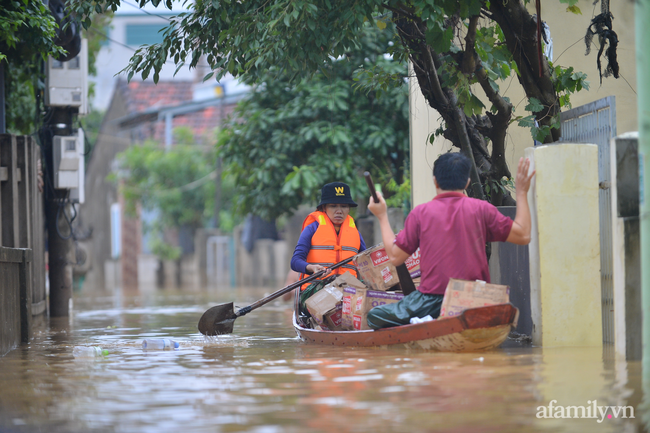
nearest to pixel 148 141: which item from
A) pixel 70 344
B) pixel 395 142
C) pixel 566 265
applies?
pixel 395 142

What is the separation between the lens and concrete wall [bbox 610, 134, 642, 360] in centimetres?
664

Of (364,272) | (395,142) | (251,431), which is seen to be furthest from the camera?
(395,142)

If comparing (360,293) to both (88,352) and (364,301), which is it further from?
(88,352)

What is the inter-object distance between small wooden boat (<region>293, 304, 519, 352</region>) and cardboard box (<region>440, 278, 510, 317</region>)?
131 mm

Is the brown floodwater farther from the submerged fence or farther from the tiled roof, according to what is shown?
the tiled roof

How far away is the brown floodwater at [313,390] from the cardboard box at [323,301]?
0.40 m

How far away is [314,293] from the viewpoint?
9.07 m

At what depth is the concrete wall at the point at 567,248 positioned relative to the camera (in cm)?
746

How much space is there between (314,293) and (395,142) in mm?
8339

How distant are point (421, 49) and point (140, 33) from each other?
52.7 metres

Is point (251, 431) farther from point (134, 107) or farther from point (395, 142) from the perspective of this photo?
point (134, 107)

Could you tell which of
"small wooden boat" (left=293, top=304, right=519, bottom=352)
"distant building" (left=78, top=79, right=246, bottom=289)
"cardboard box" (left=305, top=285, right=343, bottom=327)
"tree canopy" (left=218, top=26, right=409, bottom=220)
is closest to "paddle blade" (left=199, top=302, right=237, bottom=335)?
"cardboard box" (left=305, top=285, right=343, bottom=327)

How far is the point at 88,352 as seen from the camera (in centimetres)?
848

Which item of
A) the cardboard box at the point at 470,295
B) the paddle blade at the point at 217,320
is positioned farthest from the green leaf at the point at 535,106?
the paddle blade at the point at 217,320
